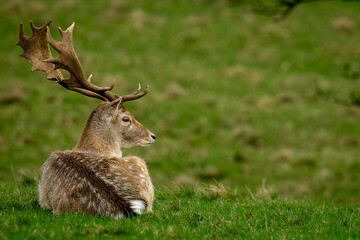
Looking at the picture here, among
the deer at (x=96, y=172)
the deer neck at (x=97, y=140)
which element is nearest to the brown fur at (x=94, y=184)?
the deer at (x=96, y=172)

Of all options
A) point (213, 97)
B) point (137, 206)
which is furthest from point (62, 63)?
point (213, 97)

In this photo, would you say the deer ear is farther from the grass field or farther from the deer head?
the grass field

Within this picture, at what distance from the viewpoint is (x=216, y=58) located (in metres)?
24.9

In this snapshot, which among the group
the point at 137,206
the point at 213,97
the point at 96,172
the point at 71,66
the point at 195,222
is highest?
the point at 71,66

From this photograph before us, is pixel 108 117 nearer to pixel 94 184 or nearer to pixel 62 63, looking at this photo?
pixel 62 63

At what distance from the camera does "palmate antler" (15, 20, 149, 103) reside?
7797 mm

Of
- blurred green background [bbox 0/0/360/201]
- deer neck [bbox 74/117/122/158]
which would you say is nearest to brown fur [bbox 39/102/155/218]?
deer neck [bbox 74/117/122/158]

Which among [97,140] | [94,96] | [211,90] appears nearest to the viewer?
[97,140]

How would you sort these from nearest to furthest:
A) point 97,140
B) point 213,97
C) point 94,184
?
1. point 94,184
2. point 97,140
3. point 213,97

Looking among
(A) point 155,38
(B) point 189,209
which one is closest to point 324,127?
(A) point 155,38

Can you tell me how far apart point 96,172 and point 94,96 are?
2050 millimetres

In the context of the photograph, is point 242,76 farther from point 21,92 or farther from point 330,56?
point 21,92

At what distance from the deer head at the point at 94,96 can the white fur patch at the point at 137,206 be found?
5.48ft

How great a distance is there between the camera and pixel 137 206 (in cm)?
605
